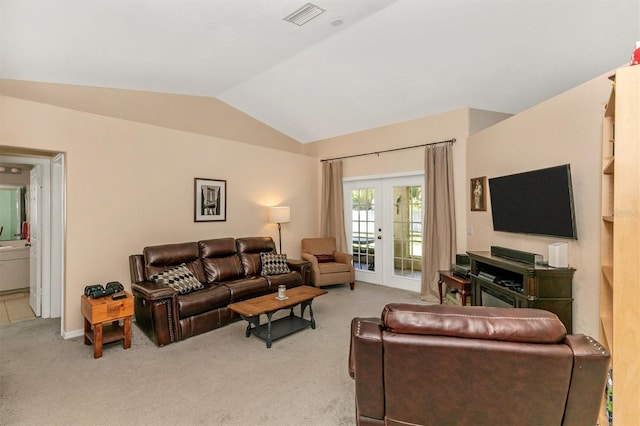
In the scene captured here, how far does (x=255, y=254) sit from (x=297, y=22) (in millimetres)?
3204

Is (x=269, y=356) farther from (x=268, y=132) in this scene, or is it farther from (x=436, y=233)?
(x=268, y=132)

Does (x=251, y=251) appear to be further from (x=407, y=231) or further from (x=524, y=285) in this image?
(x=524, y=285)

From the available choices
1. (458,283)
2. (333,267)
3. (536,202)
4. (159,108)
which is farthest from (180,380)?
(536,202)

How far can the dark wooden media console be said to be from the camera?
271cm

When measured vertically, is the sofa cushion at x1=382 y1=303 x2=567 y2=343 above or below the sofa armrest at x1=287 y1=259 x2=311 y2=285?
above

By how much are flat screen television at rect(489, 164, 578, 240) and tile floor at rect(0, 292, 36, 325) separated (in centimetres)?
602

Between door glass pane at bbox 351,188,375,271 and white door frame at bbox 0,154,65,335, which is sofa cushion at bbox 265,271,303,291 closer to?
door glass pane at bbox 351,188,375,271

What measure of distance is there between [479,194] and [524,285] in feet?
5.50

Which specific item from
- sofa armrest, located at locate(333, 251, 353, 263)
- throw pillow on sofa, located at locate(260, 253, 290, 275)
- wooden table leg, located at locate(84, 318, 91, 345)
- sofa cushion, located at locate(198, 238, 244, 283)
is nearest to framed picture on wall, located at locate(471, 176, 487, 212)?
sofa armrest, located at locate(333, 251, 353, 263)

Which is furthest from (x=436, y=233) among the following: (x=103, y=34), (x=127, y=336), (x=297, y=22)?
(x=103, y=34)

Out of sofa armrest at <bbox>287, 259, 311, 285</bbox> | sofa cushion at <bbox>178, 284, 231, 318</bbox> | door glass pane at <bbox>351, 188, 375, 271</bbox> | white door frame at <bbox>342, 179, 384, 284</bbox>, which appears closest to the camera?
sofa cushion at <bbox>178, 284, 231, 318</bbox>

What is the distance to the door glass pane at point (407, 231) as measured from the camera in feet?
17.0

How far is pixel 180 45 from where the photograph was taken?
116 inches

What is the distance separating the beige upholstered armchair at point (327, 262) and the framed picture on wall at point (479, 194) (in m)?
2.19
